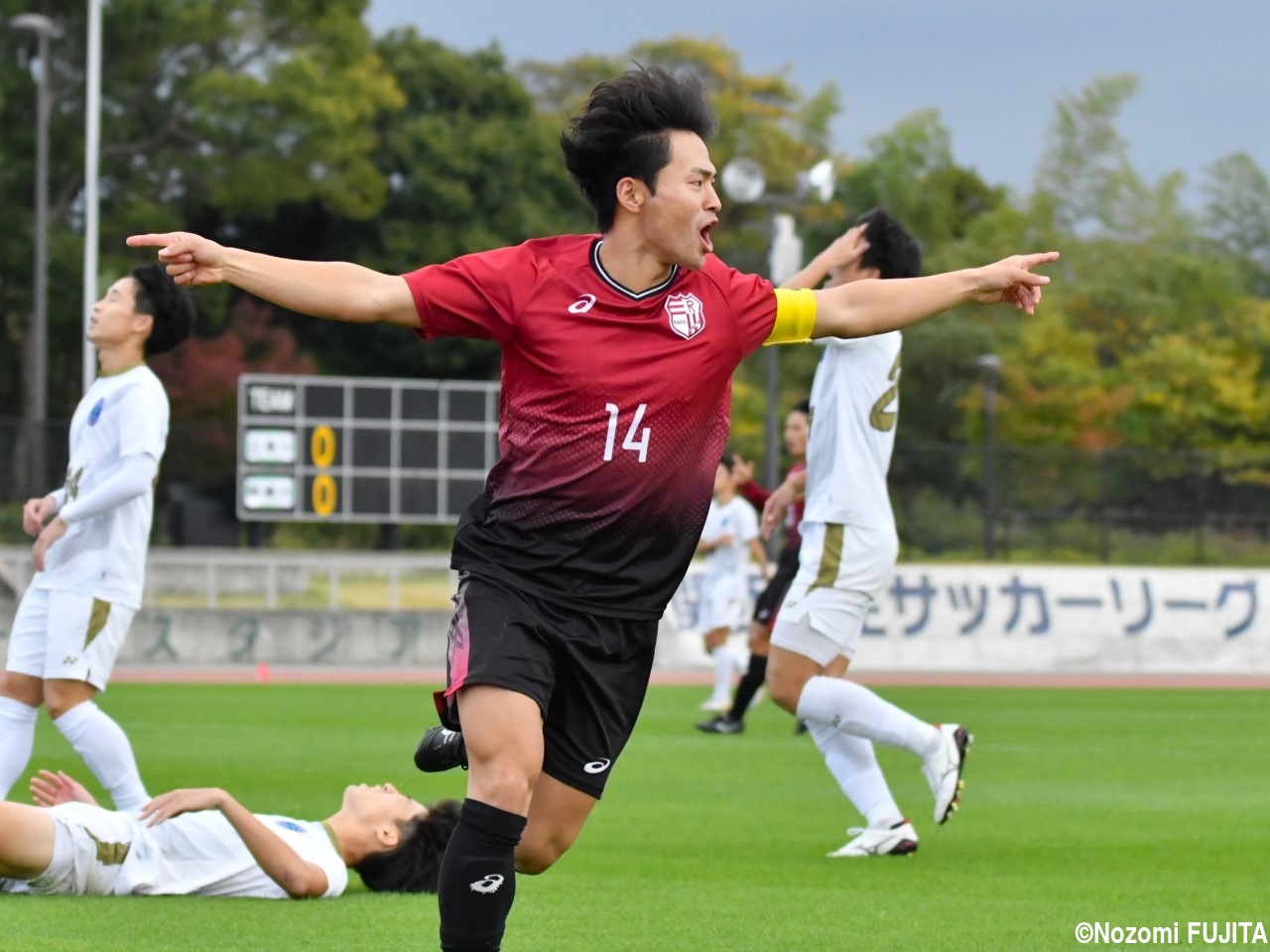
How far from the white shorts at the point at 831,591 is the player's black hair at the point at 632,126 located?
310 centimetres

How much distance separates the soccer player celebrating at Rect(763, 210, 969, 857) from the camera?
311 inches

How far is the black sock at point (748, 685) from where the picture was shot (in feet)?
45.6

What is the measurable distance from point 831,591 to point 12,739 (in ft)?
11.0

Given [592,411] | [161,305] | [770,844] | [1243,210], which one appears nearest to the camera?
[592,411]

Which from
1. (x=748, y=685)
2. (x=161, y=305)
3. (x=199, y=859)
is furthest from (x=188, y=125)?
(x=199, y=859)

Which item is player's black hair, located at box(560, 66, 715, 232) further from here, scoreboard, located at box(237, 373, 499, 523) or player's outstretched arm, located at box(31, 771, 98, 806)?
scoreboard, located at box(237, 373, 499, 523)

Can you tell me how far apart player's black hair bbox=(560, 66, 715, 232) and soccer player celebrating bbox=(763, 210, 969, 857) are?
2808 millimetres

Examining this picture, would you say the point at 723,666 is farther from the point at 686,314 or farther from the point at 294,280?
the point at 294,280

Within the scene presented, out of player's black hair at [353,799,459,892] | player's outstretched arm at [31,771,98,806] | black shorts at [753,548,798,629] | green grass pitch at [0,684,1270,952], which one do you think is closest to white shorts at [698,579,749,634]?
green grass pitch at [0,684,1270,952]

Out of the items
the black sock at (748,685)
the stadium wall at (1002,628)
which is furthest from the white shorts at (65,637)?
the stadium wall at (1002,628)

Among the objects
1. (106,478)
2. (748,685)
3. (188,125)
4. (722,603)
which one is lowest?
(748,685)

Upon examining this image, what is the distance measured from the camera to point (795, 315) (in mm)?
5227

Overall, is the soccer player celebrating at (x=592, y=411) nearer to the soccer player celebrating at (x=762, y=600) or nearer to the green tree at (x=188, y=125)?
the soccer player celebrating at (x=762, y=600)

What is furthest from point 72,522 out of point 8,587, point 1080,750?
point 8,587
